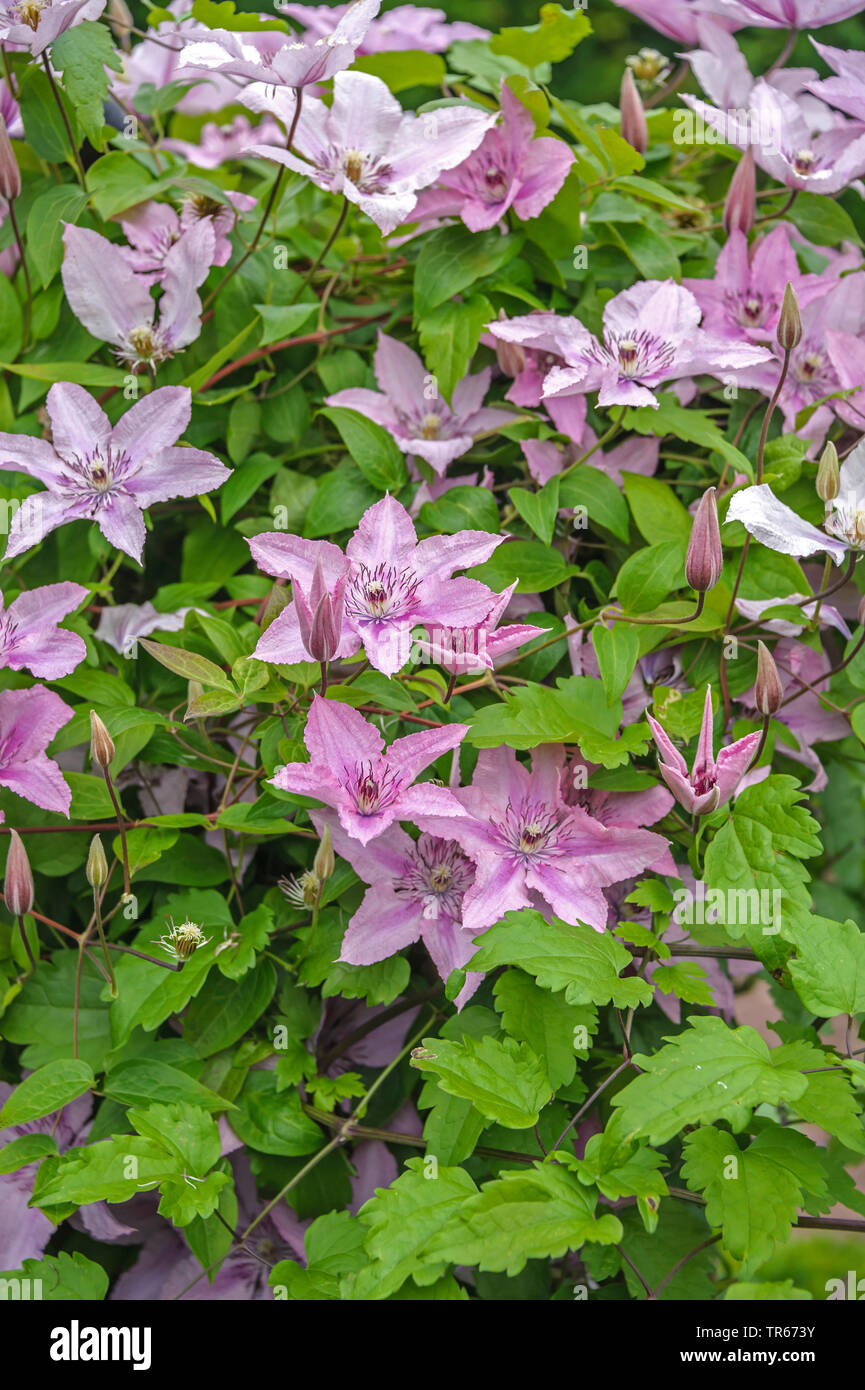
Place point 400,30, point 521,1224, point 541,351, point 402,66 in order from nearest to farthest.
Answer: point 521,1224 → point 541,351 → point 402,66 → point 400,30

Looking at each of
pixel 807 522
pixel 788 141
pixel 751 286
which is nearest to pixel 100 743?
pixel 807 522

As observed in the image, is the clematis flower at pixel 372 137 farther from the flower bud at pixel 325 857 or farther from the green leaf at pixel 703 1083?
the green leaf at pixel 703 1083

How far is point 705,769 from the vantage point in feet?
2.52

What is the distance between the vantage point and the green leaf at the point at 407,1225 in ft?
2.17

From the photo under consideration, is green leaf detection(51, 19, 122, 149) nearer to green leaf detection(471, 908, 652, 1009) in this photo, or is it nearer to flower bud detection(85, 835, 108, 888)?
flower bud detection(85, 835, 108, 888)

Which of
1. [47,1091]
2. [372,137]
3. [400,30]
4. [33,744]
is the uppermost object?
[400,30]

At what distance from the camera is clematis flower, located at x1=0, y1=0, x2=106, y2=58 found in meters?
0.87

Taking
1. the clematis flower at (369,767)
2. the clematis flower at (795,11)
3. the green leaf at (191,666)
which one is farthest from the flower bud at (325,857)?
the clematis flower at (795,11)

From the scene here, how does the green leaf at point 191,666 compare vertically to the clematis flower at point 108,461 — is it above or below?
below

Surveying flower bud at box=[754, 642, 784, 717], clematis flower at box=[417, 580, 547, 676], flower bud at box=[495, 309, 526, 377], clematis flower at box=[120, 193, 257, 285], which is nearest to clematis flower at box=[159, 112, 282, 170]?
clematis flower at box=[120, 193, 257, 285]

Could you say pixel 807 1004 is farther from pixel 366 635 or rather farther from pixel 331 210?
pixel 331 210

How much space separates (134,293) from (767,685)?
57cm

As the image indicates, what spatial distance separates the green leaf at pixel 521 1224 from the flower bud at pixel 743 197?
0.76 metres

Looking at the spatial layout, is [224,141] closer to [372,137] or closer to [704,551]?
[372,137]
